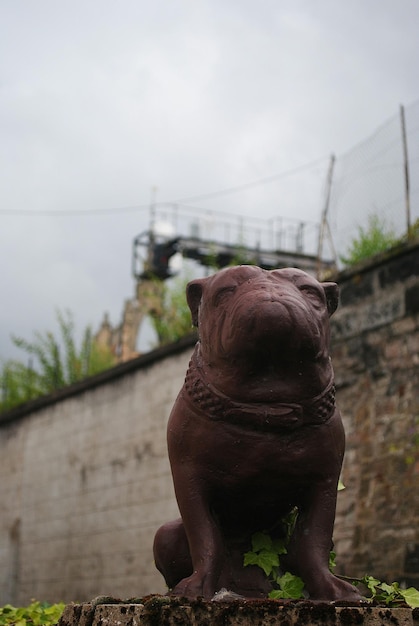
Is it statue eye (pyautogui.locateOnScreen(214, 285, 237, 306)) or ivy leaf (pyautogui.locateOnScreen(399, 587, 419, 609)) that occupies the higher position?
statue eye (pyautogui.locateOnScreen(214, 285, 237, 306))

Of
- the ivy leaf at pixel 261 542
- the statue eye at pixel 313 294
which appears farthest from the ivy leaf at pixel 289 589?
the statue eye at pixel 313 294

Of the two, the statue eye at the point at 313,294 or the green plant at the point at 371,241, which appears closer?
the statue eye at the point at 313,294

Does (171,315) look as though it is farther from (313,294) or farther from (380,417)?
(313,294)

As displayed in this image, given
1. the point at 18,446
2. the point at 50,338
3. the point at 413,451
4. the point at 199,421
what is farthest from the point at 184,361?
the point at 199,421

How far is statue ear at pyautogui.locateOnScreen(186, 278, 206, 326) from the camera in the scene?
3316 mm

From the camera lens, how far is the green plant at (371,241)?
337 inches

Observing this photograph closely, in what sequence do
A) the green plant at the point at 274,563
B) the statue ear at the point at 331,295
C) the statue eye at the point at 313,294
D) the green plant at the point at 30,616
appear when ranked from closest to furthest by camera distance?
the green plant at the point at 274,563, the statue eye at the point at 313,294, the statue ear at the point at 331,295, the green plant at the point at 30,616

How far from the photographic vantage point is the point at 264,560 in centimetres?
321

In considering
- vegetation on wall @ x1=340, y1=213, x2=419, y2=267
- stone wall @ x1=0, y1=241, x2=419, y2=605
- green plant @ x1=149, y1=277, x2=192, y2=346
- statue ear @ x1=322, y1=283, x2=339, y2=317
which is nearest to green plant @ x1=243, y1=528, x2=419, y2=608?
statue ear @ x1=322, y1=283, x2=339, y2=317

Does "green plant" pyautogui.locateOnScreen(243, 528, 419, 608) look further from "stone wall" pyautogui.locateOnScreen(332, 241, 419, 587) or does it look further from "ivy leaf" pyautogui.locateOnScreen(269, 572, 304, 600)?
"stone wall" pyautogui.locateOnScreen(332, 241, 419, 587)

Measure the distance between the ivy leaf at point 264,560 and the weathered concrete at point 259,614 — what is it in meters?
0.49

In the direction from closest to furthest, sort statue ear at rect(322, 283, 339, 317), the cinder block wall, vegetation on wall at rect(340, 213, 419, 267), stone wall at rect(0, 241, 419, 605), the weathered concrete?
1. the weathered concrete
2. statue ear at rect(322, 283, 339, 317)
3. stone wall at rect(0, 241, 419, 605)
4. vegetation on wall at rect(340, 213, 419, 267)
5. the cinder block wall

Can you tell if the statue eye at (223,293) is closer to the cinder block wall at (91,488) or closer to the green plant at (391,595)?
the green plant at (391,595)

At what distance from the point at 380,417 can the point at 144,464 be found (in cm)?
349
